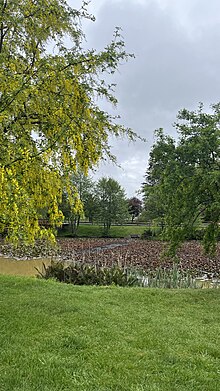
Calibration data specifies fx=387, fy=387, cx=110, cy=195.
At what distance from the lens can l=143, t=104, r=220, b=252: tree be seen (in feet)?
24.7

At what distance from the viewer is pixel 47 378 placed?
A: 338cm

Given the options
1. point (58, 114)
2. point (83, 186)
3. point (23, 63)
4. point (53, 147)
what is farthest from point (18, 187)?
point (83, 186)

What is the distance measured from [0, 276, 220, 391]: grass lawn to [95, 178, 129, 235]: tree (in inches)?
1072

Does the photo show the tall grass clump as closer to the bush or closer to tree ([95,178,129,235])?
the bush

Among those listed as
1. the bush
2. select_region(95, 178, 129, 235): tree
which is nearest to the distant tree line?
select_region(95, 178, 129, 235): tree

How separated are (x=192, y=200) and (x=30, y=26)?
453 centimetres

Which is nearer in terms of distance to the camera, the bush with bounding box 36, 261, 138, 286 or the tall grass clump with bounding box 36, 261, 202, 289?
the tall grass clump with bounding box 36, 261, 202, 289

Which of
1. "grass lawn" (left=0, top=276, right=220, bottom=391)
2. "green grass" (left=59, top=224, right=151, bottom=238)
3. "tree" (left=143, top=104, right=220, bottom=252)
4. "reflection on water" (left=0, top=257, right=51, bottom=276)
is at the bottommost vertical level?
"reflection on water" (left=0, top=257, right=51, bottom=276)

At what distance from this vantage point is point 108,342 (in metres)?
4.43

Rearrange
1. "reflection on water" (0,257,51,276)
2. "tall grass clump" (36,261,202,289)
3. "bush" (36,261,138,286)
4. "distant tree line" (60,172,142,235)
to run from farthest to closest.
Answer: "distant tree line" (60,172,142,235), "reflection on water" (0,257,51,276), "bush" (36,261,138,286), "tall grass clump" (36,261,202,289)

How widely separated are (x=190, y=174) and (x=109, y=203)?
27.3 metres

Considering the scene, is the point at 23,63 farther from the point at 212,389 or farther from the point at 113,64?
the point at 212,389

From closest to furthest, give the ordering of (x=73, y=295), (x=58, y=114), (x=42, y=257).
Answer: (x=58, y=114)
(x=73, y=295)
(x=42, y=257)

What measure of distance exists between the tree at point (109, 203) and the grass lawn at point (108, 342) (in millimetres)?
→ 27235
